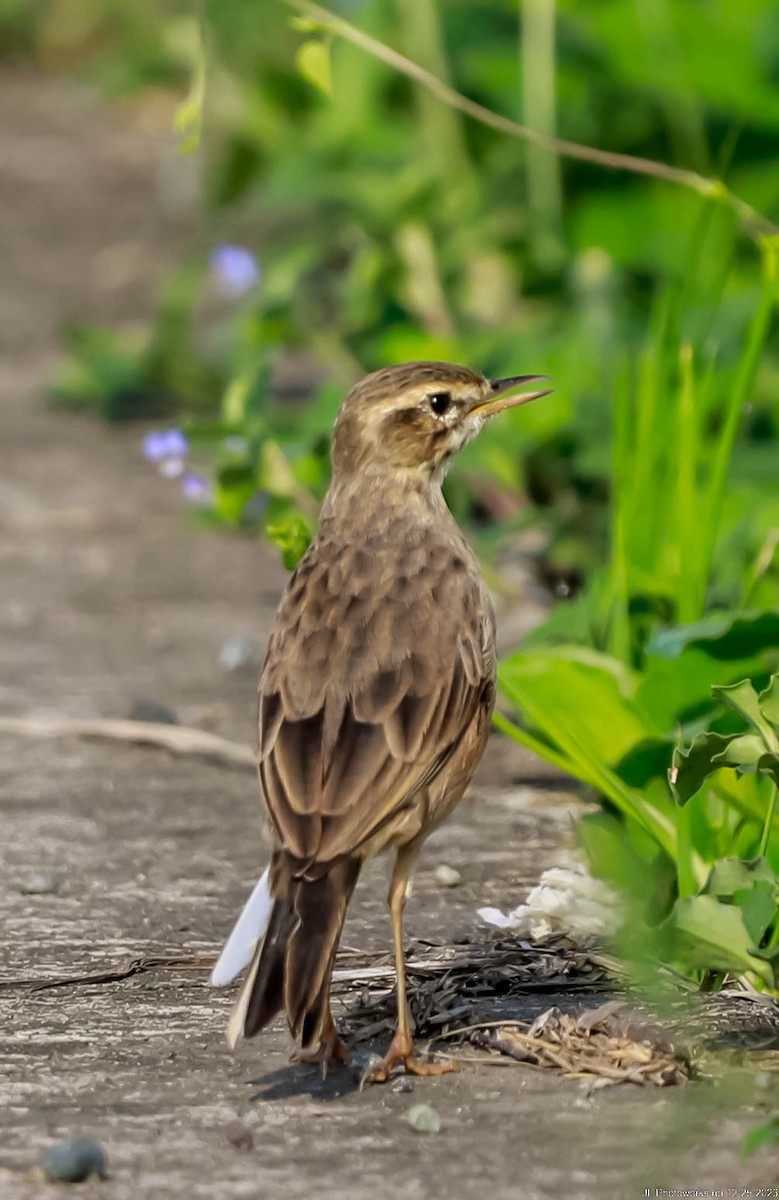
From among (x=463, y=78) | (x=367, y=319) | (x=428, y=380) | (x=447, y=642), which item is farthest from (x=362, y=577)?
(x=463, y=78)

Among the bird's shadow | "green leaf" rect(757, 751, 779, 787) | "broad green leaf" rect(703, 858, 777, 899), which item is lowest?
the bird's shadow

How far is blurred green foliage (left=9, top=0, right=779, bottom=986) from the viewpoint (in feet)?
14.9

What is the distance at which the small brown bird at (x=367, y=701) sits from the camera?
3512 millimetres

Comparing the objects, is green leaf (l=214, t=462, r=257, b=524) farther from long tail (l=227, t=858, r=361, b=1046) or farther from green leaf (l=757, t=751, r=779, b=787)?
green leaf (l=757, t=751, r=779, b=787)

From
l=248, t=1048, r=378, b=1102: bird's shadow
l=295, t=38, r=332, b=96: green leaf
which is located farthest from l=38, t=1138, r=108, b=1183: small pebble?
l=295, t=38, r=332, b=96: green leaf

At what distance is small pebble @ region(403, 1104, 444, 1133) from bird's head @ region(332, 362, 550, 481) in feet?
5.15

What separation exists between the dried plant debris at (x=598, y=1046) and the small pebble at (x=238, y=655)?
269cm

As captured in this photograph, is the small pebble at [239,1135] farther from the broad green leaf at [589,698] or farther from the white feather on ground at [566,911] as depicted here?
the broad green leaf at [589,698]

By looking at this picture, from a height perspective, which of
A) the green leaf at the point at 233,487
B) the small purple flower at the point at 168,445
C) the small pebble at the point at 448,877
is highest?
the small purple flower at the point at 168,445

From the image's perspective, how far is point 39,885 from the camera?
4.68 m

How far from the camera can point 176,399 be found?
930 cm

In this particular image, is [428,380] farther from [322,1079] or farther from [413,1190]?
[413,1190]

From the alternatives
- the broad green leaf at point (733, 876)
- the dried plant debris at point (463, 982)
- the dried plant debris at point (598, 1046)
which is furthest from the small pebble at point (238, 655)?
the broad green leaf at point (733, 876)

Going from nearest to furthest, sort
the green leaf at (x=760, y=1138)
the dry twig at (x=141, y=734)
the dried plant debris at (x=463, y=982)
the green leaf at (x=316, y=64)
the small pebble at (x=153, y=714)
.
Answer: the green leaf at (x=760, y=1138) < the dried plant debris at (x=463, y=982) < the green leaf at (x=316, y=64) < the dry twig at (x=141, y=734) < the small pebble at (x=153, y=714)
